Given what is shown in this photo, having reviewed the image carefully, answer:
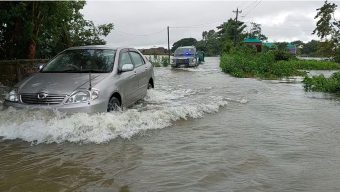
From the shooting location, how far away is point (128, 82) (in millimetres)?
8383

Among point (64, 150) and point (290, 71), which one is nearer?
point (64, 150)

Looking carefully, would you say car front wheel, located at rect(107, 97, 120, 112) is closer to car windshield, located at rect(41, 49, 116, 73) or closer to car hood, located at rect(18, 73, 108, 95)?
car hood, located at rect(18, 73, 108, 95)

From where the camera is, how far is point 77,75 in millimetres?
7477

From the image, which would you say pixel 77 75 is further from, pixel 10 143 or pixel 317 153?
pixel 317 153

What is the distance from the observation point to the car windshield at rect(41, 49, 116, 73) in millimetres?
7957

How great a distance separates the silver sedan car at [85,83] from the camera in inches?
264

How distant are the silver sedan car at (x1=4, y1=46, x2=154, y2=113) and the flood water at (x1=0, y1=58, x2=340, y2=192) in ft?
0.81

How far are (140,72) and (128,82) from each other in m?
1.11

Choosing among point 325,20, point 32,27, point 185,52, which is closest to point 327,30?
point 325,20

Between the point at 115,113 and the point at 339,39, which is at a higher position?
the point at 339,39

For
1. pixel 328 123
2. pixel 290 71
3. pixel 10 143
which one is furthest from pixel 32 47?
pixel 290 71

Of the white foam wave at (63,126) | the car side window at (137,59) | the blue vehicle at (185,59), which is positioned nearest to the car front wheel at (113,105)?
the white foam wave at (63,126)

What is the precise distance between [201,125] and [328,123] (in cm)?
269

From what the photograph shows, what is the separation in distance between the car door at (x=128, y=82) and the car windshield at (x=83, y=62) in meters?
0.28
